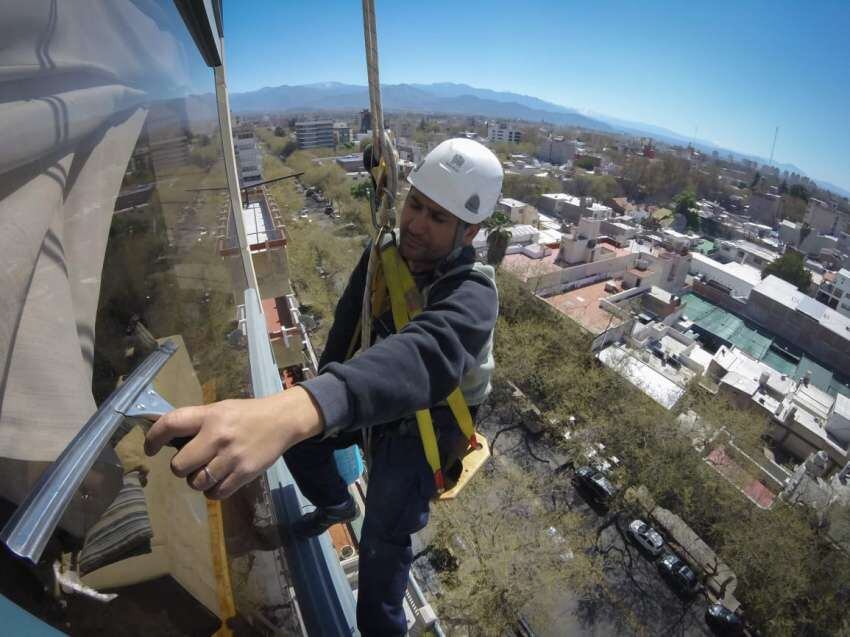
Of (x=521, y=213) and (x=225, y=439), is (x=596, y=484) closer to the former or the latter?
(x=225, y=439)

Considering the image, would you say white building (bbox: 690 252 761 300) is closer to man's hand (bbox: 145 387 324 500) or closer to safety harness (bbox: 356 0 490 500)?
safety harness (bbox: 356 0 490 500)

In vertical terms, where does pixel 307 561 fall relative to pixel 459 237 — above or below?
below

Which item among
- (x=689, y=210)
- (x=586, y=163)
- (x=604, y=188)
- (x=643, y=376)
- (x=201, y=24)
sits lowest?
(x=643, y=376)

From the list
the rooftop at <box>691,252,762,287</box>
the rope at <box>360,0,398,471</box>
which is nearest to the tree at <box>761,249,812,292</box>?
the rooftop at <box>691,252,762,287</box>

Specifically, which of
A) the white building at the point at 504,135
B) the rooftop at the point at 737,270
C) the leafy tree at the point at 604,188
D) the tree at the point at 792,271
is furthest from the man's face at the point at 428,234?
the white building at the point at 504,135

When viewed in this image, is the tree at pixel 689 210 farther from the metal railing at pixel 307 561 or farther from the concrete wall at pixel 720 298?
the metal railing at pixel 307 561

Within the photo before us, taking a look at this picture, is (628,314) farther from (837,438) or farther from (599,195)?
(599,195)

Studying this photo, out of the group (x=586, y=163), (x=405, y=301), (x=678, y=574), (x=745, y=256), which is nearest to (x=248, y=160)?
(x=405, y=301)
